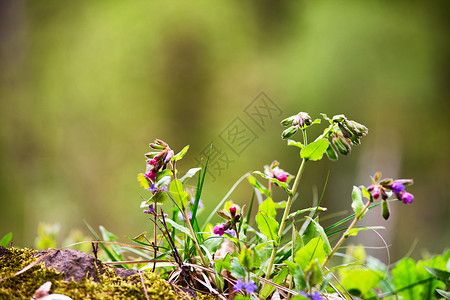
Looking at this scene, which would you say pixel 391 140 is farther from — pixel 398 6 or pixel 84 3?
pixel 84 3

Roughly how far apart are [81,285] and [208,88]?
15.5 feet

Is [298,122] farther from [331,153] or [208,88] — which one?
[208,88]

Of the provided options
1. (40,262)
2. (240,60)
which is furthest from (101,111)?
(40,262)

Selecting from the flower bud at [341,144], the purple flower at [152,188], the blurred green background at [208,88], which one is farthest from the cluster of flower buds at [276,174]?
the blurred green background at [208,88]

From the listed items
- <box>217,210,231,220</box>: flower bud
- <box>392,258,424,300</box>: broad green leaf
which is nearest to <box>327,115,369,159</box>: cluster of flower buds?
<box>217,210,231,220</box>: flower bud

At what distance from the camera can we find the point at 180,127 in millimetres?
5148

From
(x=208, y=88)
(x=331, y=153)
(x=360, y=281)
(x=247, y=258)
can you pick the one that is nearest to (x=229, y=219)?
(x=247, y=258)

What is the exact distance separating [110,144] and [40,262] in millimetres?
4545

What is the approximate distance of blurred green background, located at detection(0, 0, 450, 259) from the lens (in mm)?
4867

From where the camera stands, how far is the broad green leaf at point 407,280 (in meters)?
0.92

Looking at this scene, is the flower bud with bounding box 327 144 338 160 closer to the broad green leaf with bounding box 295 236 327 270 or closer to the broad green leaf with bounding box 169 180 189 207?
the broad green leaf with bounding box 295 236 327 270

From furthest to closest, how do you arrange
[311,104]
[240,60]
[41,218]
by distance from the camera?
1. [240,60]
2. [311,104]
3. [41,218]

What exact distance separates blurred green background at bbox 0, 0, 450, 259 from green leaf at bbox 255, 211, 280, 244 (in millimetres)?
3933

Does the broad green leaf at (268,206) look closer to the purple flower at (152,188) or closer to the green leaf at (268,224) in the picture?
the green leaf at (268,224)
